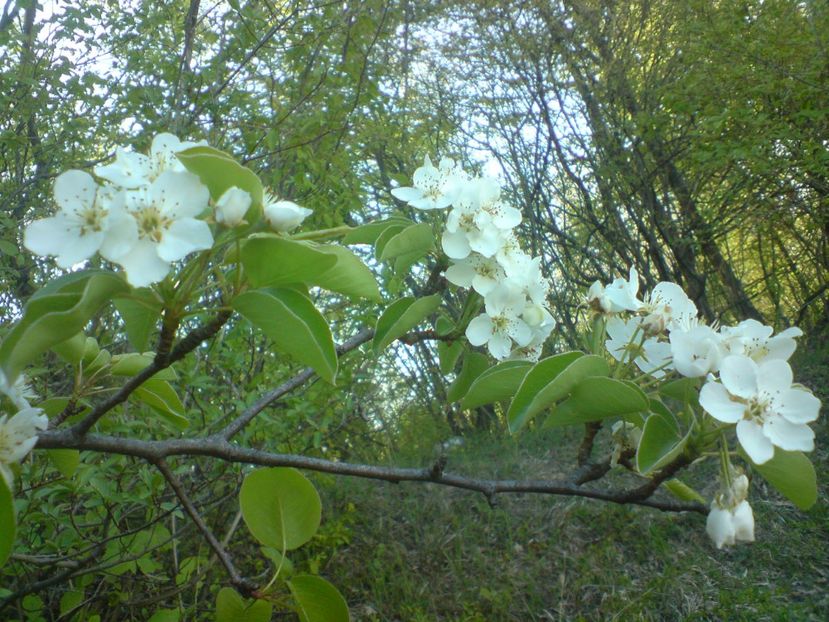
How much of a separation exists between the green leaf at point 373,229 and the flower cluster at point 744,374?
0.37m

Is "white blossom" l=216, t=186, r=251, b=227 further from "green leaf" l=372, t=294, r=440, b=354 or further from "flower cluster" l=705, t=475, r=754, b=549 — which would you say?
"flower cluster" l=705, t=475, r=754, b=549

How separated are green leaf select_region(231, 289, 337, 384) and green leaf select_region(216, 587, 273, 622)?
1.35ft

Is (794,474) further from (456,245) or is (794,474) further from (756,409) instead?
(456,245)

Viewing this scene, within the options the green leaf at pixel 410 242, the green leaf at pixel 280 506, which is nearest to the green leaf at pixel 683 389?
the green leaf at pixel 410 242

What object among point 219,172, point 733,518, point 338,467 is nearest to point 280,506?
point 338,467

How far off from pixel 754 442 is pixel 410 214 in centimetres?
314

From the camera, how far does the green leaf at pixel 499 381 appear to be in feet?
3.01

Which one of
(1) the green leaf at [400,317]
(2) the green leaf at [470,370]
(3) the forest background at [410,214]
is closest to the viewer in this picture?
(1) the green leaf at [400,317]

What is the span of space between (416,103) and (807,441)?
4375mm

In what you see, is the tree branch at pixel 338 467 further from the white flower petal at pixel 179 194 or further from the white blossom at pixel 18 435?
the white flower petal at pixel 179 194

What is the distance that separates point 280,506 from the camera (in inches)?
36.4

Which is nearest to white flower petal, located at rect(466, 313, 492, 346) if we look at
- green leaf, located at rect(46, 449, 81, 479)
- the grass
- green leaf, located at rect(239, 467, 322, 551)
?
green leaf, located at rect(239, 467, 322, 551)

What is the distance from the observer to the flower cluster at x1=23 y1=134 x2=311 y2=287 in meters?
0.65

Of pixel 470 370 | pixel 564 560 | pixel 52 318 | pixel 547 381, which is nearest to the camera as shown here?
pixel 52 318
